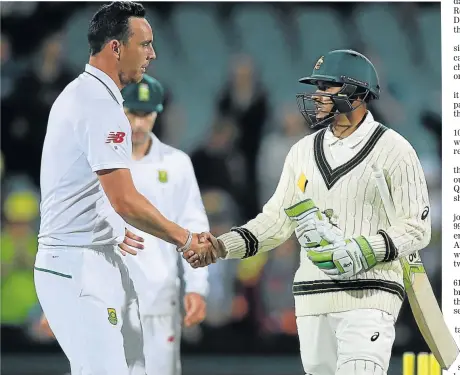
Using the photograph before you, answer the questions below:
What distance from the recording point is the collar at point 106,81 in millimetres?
3631

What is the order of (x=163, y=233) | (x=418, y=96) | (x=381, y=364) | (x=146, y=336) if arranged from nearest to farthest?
(x=381, y=364) → (x=163, y=233) → (x=146, y=336) → (x=418, y=96)

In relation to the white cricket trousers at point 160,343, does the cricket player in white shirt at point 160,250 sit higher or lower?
higher

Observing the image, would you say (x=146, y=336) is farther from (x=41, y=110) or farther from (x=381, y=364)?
(x=41, y=110)

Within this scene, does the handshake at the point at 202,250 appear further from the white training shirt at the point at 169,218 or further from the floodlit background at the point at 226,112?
the floodlit background at the point at 226,112

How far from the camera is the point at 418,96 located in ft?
19.1

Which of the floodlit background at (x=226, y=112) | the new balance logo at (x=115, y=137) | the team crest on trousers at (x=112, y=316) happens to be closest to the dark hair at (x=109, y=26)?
the new balance logo at (x=115, y=137)

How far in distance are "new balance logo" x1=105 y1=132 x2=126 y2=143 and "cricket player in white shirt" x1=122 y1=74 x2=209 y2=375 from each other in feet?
3.09

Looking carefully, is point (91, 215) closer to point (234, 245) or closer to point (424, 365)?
point (234, 245)

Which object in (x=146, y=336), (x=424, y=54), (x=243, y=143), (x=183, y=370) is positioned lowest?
(x=183, y=370)

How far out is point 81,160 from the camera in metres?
3.54

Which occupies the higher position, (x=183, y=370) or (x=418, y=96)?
(x=418, y=96)

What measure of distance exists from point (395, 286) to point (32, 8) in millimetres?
3326

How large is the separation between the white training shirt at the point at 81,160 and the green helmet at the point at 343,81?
2.49 ft

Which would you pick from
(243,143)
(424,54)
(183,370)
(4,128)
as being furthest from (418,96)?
(4,128)
